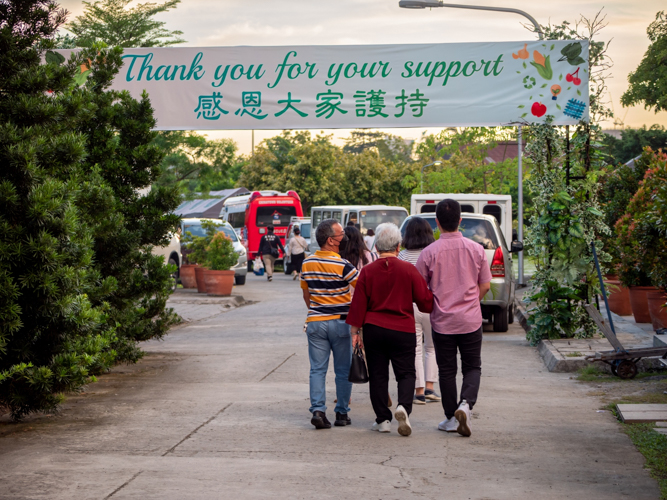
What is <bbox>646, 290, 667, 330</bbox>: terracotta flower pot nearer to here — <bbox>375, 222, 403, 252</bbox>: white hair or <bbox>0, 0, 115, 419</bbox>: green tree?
<bbox>375, 222, 403, 252</bbox>: white hair

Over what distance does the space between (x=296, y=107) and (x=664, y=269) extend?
17.4ft

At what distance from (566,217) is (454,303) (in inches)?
214

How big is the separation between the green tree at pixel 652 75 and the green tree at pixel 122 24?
1945cm

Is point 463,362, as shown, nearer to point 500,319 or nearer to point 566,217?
point 566,217

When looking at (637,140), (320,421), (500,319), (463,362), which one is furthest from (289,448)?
(637,140)

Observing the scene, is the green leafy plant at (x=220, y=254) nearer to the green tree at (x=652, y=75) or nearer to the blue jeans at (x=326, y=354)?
the blue jeans at (x=326, y=354)

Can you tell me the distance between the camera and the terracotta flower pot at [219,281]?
21.4 m

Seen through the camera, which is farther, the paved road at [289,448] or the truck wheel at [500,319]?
the truck wheel at [500,319]

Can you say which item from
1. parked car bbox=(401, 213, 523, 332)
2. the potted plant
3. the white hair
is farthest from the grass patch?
the potted plant

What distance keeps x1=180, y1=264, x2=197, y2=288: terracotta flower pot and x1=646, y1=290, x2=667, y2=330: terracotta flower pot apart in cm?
1449

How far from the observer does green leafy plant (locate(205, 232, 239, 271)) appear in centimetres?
2109

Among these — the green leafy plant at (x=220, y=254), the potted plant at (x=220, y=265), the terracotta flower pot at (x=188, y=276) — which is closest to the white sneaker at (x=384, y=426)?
the green leafy plant at (x=220, y=254)

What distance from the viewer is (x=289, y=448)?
20.0 ft

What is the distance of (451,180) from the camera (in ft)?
147
